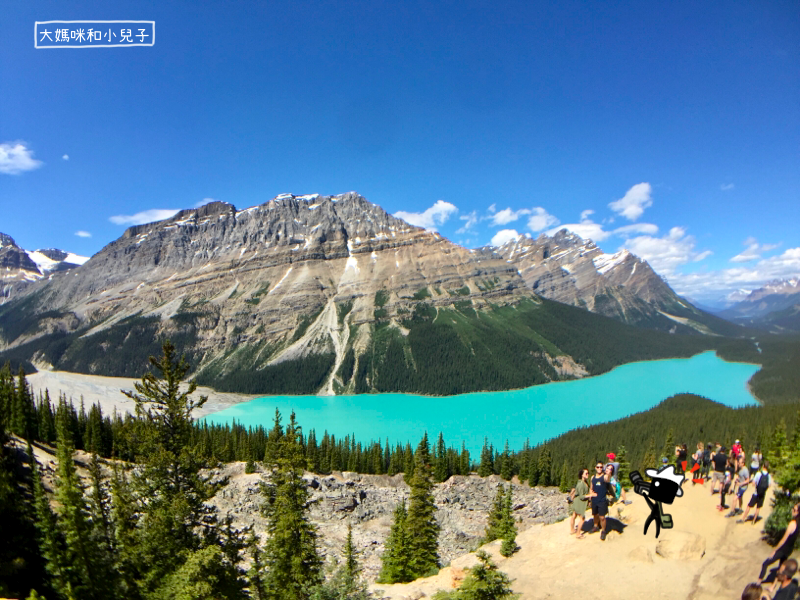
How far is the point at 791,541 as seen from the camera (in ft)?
23.9

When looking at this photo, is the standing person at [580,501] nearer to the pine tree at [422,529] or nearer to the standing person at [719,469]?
the standing person at [719,469]

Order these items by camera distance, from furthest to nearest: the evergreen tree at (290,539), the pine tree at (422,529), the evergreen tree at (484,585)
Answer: the pine tree at (422,529), the evergreen tree at (290,539), the evergreen tree at (484,585)

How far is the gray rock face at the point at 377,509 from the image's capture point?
40.4m

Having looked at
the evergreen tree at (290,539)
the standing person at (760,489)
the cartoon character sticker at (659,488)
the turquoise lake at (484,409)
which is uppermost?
the cartoon character sticker at (659,488)

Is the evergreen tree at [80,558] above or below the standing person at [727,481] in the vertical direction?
below

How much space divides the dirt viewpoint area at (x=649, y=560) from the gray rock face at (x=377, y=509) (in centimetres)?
2580

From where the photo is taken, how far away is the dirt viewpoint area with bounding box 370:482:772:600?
32.1 ft

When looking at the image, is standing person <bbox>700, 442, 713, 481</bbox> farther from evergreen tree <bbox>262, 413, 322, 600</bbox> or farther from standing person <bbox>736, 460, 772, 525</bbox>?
evergreen tree <bbox>262, 413, 322, 600</bbox>

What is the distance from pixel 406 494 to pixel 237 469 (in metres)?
23.5

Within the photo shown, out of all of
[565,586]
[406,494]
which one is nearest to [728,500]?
[565,586]

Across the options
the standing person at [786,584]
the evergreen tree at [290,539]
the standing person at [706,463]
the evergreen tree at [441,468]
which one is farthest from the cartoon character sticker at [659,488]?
the evergreen tree at [441,468]

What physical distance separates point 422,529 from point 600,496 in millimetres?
17840

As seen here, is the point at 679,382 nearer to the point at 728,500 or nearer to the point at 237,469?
the point at 237,469

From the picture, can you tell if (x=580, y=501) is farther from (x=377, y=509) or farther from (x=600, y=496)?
(x=377, y=509)
